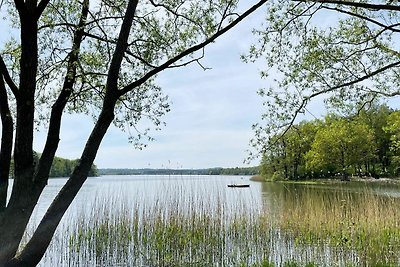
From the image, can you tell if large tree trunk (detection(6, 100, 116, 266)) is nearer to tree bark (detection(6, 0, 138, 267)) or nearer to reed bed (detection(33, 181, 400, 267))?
tree bark (detection(6, 0, 138, 267))

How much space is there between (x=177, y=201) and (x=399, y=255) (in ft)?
13.3

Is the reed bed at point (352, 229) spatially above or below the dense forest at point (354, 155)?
below

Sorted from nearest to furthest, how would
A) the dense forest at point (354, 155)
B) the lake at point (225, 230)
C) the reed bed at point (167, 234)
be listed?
1. the lake at point (225, 230)
2. the reed bed at point (167, 234)
3. the dense forest at point (354, 155)

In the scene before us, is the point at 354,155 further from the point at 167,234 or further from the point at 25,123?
the point at 25,123

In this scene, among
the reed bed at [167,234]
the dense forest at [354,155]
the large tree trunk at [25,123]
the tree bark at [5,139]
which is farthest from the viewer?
the dense forest at [354,155]

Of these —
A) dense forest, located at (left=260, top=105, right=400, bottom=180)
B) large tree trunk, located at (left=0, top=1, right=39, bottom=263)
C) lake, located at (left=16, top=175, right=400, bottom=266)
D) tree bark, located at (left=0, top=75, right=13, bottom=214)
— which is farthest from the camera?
dense forest, located at (left=260, top=105, right=400, bottom=180)

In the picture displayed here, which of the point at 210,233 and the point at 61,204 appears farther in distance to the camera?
the point at 210,233

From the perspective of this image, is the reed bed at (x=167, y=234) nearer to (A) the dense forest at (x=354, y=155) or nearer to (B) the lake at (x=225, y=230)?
(B) the lake at (x=225, y=230)

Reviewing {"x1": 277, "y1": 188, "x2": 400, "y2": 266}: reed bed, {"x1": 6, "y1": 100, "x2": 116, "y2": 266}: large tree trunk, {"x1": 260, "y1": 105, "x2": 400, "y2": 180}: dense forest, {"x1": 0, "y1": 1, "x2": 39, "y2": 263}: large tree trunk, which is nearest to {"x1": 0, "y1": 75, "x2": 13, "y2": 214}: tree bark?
{"x1": 0, "y1": 1, "x2": 39, "y2": 263}: large tree trunk

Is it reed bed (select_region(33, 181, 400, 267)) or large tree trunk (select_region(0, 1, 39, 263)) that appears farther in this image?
reed bed (select_region(33, 181, 400, 267))

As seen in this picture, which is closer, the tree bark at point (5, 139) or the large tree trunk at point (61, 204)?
the large tree trunk at point (61, 204)

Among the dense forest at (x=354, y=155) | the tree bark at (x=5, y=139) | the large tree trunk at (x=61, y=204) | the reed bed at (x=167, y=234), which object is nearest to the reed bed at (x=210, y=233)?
the reed bed at (x=167, y=234)

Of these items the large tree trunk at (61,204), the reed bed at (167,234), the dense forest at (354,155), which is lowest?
the reed bed at (167,234)

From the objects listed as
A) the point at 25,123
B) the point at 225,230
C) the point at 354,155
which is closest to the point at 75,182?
the point at 25,123
